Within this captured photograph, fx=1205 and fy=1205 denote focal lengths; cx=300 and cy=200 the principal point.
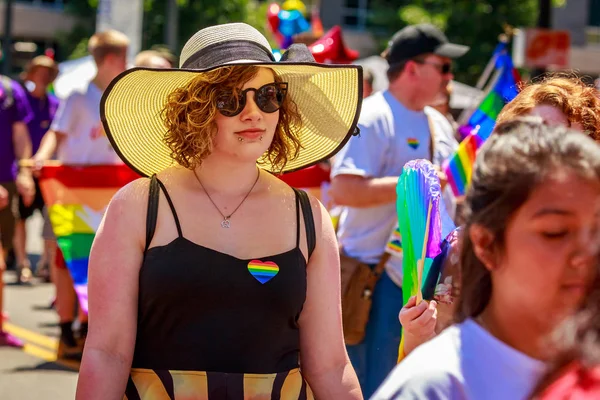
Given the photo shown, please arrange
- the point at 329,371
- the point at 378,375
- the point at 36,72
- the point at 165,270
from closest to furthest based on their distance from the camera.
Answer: the point at 165,270, the point at 329,371, the point at 378,375, the point at 36,72

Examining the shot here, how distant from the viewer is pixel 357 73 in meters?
3.71

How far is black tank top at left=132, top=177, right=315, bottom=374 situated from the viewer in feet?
10.3

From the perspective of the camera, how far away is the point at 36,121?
12391 millimetres

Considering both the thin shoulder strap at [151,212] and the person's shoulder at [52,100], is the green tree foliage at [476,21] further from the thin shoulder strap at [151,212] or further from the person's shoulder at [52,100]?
the thin shoulder strap at [151,212]

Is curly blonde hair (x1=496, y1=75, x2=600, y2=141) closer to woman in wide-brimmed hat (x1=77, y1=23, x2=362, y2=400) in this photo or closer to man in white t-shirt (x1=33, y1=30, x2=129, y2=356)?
woman in wide-brimmed hat (x1=77, y1=23, x2=362, y2=400)

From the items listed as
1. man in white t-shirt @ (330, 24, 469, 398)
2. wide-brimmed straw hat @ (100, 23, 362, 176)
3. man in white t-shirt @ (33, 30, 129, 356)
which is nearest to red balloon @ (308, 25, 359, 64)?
man in white t-shirt @ (33, 30, 129, 356)

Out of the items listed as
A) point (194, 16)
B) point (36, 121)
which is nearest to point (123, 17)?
point (36, 121)

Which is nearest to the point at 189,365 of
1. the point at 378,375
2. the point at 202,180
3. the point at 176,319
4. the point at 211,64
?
the point at 176,319

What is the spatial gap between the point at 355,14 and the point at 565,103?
42.8 metres

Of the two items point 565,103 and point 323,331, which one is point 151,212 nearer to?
point 323,331

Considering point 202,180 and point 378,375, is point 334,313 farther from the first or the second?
point 378,375

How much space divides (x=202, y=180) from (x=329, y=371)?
0.63 m

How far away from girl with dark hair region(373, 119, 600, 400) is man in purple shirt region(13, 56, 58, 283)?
10372 millimetres

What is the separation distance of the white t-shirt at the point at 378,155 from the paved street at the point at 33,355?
2599 millimetres
